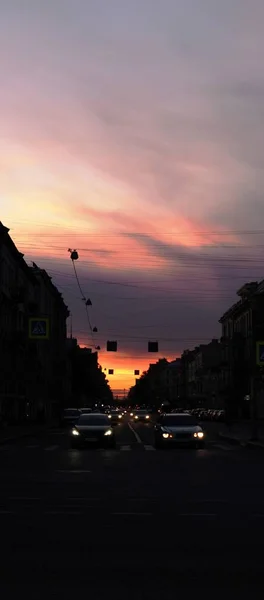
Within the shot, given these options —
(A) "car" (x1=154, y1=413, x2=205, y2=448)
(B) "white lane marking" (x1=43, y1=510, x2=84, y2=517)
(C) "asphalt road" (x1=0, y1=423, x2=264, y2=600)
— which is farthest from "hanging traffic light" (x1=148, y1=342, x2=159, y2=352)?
(B) "white lane marking" (x1=43, y1=510, x2=84, y2=517)

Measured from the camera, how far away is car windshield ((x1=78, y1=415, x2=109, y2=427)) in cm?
3690

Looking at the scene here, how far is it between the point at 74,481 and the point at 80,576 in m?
10.7

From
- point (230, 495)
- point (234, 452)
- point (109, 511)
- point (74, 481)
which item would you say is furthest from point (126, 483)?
point (234, 452)

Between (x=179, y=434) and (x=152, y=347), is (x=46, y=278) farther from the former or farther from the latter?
(x=179, y=434)

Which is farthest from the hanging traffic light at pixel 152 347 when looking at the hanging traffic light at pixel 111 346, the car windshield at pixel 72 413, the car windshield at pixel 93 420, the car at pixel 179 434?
the car at pixel 179 434

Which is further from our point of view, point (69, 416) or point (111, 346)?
point (69, 416)

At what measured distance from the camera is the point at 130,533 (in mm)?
11414

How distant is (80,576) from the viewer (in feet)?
28.5

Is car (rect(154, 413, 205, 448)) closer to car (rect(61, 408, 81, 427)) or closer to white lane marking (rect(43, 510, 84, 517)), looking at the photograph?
white lane marking (rect(43, 510, 84, 517))

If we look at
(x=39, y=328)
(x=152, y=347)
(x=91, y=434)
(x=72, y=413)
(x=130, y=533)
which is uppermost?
(x=152, y=347)

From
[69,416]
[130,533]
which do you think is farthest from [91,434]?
[69,416]

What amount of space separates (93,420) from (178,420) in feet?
12.6

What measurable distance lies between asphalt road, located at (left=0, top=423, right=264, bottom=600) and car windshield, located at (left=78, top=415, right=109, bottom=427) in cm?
1470

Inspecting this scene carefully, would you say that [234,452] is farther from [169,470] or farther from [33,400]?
[33,400]
